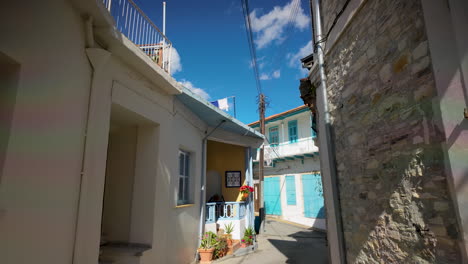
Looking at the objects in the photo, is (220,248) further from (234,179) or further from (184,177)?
(234,179)

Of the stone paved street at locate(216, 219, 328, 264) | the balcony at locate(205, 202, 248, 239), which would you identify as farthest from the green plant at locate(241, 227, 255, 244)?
the stone paved street at locate(216, 219, 328, 264)

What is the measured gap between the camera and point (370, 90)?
2957 millimetres

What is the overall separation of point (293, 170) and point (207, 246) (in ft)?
33.2

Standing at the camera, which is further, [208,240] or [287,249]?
[287,249]

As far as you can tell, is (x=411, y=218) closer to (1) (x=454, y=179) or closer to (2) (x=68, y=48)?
(1) (x=454, y=179)

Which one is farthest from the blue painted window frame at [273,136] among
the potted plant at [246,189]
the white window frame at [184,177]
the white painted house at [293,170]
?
the white window frame at [184,177]

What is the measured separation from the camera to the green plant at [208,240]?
6555mm

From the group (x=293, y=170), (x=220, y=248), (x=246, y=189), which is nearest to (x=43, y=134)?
(x=220, y=248)

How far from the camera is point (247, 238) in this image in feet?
26.1

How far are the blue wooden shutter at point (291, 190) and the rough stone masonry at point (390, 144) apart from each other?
12.1 metres

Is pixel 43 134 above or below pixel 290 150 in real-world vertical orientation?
below

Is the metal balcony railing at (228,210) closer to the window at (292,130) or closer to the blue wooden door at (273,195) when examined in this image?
the blue wooden door at (273,195)

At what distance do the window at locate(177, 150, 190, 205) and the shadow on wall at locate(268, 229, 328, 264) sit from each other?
3.21m

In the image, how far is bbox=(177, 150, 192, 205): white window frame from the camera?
20.1 feet
